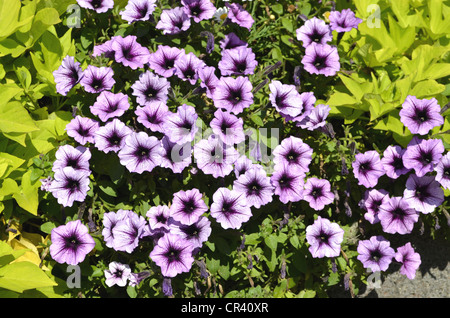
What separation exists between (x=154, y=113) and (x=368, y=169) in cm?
116

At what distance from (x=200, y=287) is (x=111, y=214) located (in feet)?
2.22

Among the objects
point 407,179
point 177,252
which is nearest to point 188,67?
point 177,252

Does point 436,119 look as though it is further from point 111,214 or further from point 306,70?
point 111,214

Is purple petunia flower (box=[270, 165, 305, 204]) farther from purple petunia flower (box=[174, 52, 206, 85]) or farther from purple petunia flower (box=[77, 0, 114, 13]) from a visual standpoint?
purple petunia flower (box=[77, 0, 114, 13])

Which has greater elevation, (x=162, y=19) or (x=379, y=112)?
(x=162, y=19)

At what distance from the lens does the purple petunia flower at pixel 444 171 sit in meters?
2.45

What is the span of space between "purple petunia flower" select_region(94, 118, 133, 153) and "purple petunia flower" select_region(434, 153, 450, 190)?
156cm

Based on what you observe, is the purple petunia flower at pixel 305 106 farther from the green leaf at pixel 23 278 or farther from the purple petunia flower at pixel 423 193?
the green leaf at pixel 23 278

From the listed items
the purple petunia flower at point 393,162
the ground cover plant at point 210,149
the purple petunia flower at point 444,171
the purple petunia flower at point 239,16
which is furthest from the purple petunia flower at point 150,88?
the purple petunia flower at point 444,171

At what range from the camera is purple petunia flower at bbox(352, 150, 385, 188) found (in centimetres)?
254

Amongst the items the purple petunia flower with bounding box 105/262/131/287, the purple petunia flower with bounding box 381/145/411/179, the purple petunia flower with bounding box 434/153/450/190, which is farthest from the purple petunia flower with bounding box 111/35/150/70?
the purple petunia flower with bounding box 434/153/450/190

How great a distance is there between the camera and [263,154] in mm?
2672

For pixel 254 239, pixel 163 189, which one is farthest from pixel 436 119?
pixel 163 189
